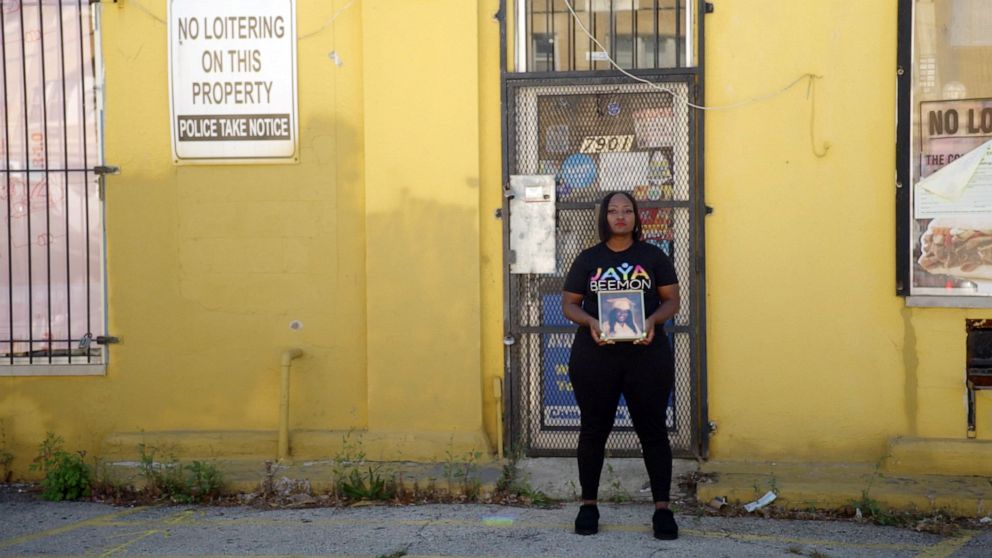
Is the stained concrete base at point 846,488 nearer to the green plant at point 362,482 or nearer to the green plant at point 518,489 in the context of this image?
the green plant at point 518,489

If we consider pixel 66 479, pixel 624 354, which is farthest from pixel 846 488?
pixel 66 479

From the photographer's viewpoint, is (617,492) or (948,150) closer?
(617,492)

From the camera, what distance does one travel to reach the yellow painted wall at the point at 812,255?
22.7 feet

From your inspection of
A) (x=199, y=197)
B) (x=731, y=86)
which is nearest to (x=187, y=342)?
(x=199, y=197)

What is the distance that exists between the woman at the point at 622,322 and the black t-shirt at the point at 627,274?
166 millimetres

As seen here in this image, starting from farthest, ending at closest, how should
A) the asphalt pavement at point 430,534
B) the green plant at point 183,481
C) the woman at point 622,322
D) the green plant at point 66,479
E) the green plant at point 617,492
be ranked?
the green plant at point 66,479 < the green plant at point 183,481 < the green plant at point 617,492 < the asphalt pavement at point 430,534 < the woman at point 622,322

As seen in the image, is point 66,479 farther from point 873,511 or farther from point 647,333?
point 873,511

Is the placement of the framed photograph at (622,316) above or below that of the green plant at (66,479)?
above

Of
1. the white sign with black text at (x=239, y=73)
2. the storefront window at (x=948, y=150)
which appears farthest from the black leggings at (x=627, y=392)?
the white sign with black text at (x=239, y=73)

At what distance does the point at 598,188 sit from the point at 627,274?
1531 millimetres

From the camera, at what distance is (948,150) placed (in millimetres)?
6867

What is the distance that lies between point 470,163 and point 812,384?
8.36ft

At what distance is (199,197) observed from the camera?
740 centimetres

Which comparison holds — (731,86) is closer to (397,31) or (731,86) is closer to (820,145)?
(820,145)
